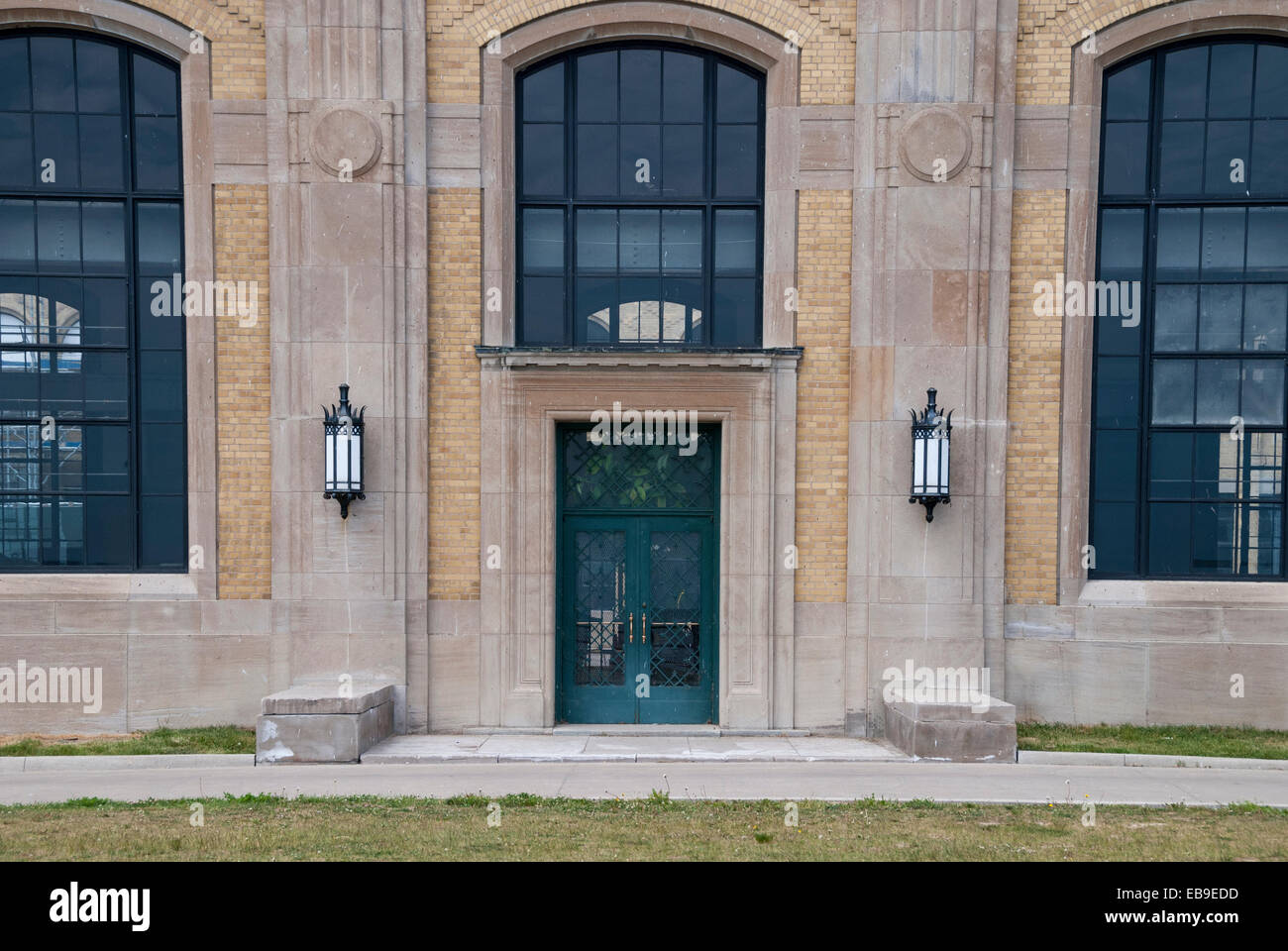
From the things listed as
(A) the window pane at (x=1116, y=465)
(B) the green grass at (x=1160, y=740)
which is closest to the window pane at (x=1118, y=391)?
(A) the window pane at (x=1116, y=465)

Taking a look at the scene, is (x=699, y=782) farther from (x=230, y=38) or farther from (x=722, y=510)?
(x=230, y=38)

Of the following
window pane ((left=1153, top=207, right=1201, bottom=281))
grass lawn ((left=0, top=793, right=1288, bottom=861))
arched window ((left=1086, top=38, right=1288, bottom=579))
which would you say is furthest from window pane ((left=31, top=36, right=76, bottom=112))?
window pane ((left=1153, top=207, right=1201, bottom=281))

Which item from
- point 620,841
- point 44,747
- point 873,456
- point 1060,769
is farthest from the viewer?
point 873,456

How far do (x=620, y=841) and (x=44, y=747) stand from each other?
24.6 feet

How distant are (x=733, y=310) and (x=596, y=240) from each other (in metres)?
1.96

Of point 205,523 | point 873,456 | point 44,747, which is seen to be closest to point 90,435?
point 205,523

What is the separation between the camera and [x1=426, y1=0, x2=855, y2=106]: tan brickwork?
1160 cm

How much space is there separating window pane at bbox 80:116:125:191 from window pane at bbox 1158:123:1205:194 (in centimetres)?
1323

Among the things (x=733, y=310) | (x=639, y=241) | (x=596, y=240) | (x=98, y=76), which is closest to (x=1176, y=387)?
(x=733, y=310)

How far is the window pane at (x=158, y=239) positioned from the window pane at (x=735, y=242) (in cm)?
691

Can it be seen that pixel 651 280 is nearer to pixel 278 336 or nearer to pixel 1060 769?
pixel 278 336

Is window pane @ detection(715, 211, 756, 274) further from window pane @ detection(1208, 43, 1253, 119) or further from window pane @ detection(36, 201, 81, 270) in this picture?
window pane @ detection(36, 201, 81, 270)

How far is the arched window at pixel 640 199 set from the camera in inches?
474

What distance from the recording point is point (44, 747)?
10844 millimetres
